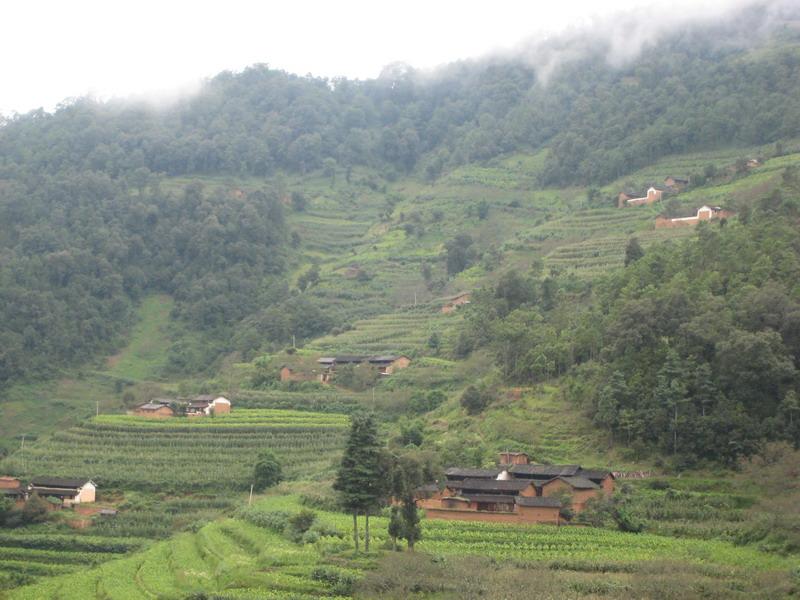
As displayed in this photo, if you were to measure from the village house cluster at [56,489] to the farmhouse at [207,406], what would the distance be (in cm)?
955

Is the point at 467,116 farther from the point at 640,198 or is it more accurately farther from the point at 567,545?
the point at 567,545

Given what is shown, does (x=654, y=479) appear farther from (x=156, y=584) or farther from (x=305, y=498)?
(x=156, y=584)

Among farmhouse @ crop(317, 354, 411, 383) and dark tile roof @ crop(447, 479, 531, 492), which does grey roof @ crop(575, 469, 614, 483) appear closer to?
dark tile roof @ crop(447, 479, 531, 492)

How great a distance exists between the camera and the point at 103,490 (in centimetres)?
4888

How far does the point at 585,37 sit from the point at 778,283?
67917mm

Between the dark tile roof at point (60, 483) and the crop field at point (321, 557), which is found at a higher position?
the crop field at point (321, 557)

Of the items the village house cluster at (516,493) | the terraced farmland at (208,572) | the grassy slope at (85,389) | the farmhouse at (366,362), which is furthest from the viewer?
the grassy slope at (85,389)

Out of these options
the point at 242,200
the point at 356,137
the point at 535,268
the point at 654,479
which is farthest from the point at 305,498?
the point at 356,137

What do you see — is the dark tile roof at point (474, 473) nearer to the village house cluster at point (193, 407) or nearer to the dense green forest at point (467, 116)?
the village house cluster at point (193, 407)

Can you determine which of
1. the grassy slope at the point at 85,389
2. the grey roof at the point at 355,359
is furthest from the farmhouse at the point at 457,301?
the grassy slope at the point at 85,389

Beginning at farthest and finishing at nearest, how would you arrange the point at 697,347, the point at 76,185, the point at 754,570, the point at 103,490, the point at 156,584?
1. the point at 76,185
2. the point at 103,490
3. the point at 697,347
4. the point at 156,584
5. the point at 754,570

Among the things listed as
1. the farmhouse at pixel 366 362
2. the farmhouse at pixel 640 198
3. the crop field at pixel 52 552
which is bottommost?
the crop field at pixel 52 552

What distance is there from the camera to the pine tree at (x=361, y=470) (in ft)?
103

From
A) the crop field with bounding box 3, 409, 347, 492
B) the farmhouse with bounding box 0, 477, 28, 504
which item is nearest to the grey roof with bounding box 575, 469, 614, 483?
the crop field with bounding box 3, 409, 347, 492
